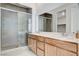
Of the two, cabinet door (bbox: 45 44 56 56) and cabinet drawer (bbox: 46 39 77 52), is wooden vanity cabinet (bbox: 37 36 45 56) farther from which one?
cabinet drawer (bbox: 46 39 77 52)

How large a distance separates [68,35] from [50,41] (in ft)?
1.24

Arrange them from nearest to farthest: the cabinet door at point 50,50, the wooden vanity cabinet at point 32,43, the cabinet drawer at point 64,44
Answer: the cabinet drawer at point 64,44 < the cabinet door at point 50,50 < the wooden vanity cabinet at point 32,43

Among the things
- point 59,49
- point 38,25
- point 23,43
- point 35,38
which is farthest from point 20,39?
point 59,49

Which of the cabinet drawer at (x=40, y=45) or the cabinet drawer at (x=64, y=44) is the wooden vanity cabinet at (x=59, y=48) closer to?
the cabinet drawer at (x=64, y=44)

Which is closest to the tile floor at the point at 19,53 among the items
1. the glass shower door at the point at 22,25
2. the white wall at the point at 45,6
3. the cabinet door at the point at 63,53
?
the glass shower door at the point at 22,25

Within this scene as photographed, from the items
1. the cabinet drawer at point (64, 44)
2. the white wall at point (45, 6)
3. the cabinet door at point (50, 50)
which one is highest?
the white wall at point (45, 6)

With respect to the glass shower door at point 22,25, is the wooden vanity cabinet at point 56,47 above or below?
below

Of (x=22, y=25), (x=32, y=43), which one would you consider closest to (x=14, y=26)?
(x=22, y=25)

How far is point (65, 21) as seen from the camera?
6.05 ft

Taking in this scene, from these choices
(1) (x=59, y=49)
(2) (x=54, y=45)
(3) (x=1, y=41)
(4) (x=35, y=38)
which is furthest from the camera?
(4) (x=35, y=38)

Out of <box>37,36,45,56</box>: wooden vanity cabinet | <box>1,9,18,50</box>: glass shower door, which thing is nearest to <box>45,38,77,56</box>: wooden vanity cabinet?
<box>37,36,45,56</box>: wooden vanity cabinet

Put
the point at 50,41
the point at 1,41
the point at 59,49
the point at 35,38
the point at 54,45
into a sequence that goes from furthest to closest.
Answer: the point at 35,38, the point at 1,41, the point at 50,41, the point at 54,45, the point at 59,49

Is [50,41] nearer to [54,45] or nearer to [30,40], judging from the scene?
[54,45]

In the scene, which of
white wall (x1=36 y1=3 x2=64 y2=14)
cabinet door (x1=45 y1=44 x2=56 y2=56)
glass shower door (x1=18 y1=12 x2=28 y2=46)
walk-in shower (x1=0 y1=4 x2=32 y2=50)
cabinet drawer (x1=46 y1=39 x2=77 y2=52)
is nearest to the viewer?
cabinet drawer (x1=46 y1=39 x2=77 y2=52)
